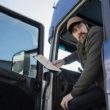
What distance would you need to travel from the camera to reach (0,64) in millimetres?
2791

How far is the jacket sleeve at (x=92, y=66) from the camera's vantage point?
2547mm

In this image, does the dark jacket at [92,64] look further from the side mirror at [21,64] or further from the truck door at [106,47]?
the side mirror at [21,64]

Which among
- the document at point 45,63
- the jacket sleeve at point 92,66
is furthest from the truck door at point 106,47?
the document at point 45,63

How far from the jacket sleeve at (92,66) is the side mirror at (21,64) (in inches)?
20.9

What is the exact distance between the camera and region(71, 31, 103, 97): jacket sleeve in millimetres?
2547

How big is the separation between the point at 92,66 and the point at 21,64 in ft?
2.26

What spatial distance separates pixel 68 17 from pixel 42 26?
0.85 feet

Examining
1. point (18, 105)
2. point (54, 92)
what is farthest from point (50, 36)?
point (18, 105)

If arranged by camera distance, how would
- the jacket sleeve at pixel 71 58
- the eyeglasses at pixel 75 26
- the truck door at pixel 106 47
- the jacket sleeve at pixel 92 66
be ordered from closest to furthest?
the truck door at pixel 106 47 → the jacket sleeve at pixel 92 66 → the eyeglasses at pixel 75 26 → the jacket sleeve at pixel 71 58

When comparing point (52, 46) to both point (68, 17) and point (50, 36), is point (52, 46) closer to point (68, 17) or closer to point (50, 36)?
point (50, 36)

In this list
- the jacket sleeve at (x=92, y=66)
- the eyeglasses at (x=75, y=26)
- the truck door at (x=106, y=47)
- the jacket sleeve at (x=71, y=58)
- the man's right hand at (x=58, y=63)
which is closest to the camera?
the truck door at (x=106, y=47)

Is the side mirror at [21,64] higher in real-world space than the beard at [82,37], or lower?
lower

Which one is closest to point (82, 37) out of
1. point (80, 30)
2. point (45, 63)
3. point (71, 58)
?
point (80, 30)

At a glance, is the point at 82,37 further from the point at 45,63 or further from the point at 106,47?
the point at 106,47
